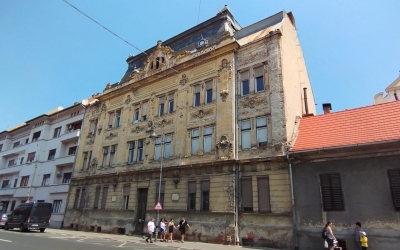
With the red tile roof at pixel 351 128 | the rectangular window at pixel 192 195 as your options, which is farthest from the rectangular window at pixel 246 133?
the rectangular window at pixel 192 195

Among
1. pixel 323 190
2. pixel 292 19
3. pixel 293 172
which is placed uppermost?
pixel 292 19

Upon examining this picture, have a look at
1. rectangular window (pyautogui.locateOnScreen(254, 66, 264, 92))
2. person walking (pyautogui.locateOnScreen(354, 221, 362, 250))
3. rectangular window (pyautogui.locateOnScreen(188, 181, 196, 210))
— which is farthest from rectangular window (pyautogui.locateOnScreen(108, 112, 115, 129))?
person walking (pyautogui.locateOnScreen(354, 221, 362, 250))

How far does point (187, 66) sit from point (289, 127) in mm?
10550

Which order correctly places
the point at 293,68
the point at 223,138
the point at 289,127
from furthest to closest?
the point at 293,68
the point at 223,138
the point at 289,127

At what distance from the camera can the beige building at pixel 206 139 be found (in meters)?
16.6

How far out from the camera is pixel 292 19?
24.1m

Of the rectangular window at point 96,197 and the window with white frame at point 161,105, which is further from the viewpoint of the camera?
the rectangular window at point 96,197

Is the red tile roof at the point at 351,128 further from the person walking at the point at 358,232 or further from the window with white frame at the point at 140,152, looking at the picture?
the window with white frame at the point at 140,152

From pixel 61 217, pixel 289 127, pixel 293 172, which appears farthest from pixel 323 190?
pixel 61 217

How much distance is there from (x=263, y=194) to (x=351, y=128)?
6.47 m

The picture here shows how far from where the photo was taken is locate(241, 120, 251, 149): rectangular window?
1817cm

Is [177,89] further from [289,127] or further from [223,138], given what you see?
[289,127]

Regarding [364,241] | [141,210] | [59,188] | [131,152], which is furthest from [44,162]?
[364,241]

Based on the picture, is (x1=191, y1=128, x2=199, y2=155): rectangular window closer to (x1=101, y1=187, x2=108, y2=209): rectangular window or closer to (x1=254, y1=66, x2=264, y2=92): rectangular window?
(x1=254, y1=66, x2=264, y2=92): rectangular window
